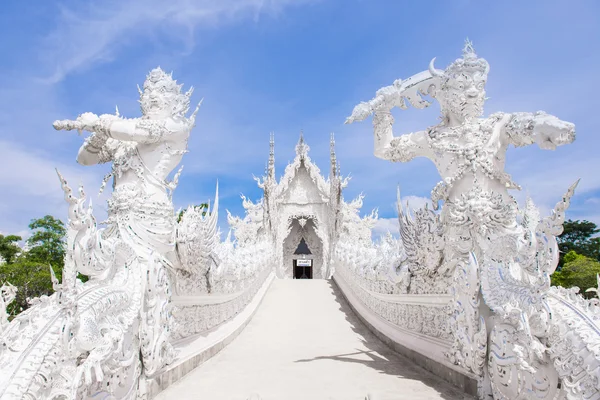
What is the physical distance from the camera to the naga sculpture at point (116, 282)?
81.4 inches

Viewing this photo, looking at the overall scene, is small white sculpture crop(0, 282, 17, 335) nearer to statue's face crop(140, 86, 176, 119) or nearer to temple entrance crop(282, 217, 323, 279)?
statue's face crop(140, 86, 176, 119)

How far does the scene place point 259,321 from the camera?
8.29m

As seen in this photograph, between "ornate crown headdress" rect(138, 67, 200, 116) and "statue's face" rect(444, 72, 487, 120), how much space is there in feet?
8.03

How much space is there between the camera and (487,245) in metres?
3.40

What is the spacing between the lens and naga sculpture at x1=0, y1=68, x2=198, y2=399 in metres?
2.07

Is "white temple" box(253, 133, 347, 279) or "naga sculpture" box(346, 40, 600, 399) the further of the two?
"white temple" box(253, 133, 347, 279)

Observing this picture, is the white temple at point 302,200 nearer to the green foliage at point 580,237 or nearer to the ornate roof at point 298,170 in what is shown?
the ornate roof at point 298,170

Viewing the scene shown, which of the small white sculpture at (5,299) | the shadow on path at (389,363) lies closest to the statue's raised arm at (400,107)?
the shadow on path at (389,363)

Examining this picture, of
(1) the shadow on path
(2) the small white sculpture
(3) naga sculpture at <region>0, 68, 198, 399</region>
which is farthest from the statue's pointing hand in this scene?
(2) the small white sculpture

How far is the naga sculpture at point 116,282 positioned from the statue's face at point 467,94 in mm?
2424

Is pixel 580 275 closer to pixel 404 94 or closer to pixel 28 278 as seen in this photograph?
pixel 404 94

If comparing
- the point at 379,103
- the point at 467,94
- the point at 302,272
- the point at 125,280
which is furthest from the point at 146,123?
the point at 302,272

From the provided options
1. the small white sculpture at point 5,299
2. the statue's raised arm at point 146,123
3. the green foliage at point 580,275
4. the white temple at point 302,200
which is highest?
the white temple at point 302,200

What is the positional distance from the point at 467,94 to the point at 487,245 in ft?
4.08
